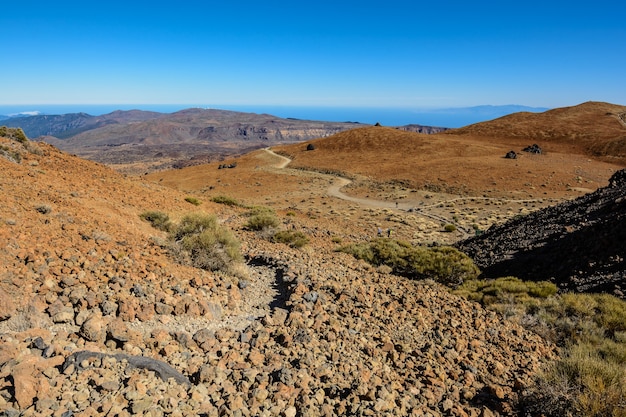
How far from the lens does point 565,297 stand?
26.6 ft

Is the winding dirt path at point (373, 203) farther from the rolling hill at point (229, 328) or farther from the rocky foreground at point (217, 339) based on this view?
the rocky foreground at point (217, 339)

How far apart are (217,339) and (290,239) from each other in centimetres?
775

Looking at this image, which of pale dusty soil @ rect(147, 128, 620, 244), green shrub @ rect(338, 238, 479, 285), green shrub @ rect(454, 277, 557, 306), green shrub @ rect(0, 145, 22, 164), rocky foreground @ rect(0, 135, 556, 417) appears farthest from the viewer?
pale dusty soil @ rect(147, 128, 620, 244)

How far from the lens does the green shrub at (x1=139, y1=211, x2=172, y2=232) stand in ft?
37.7

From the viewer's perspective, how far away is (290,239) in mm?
12852

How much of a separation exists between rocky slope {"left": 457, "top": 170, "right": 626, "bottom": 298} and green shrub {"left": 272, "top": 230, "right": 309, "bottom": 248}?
672 cm

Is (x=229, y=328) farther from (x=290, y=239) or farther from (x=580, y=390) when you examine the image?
(x=290, y=239)

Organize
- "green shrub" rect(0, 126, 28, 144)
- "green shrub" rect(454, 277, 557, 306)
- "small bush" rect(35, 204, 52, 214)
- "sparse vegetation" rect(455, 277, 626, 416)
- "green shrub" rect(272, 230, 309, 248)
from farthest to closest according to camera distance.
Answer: "green shrub" rect(0, 126, 28, 144) < "green shrub" rect(272, 230, 309, 248) < "small bush" rect(35, 204, 52, 214) < "green shrub" rect(454, 277, 557, 306) < "sparse vegetation" rect(455, 277, 626, 416)

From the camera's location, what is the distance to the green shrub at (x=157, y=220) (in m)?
11.5

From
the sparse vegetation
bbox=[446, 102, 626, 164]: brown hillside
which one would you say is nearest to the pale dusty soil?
bbox=[446, 102, 626, 164]: brown hillside

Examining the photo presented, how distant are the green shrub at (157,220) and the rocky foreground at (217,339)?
113 inches

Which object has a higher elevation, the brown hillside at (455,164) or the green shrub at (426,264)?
the brown hillside at (455,164)

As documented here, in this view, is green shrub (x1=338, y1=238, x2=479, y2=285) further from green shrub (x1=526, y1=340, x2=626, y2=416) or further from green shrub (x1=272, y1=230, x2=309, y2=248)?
green shrub (x1=526, y1=340, x2=626, y2=416)

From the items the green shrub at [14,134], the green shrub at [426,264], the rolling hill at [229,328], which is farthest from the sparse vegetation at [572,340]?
the green shrub at [14,134]
